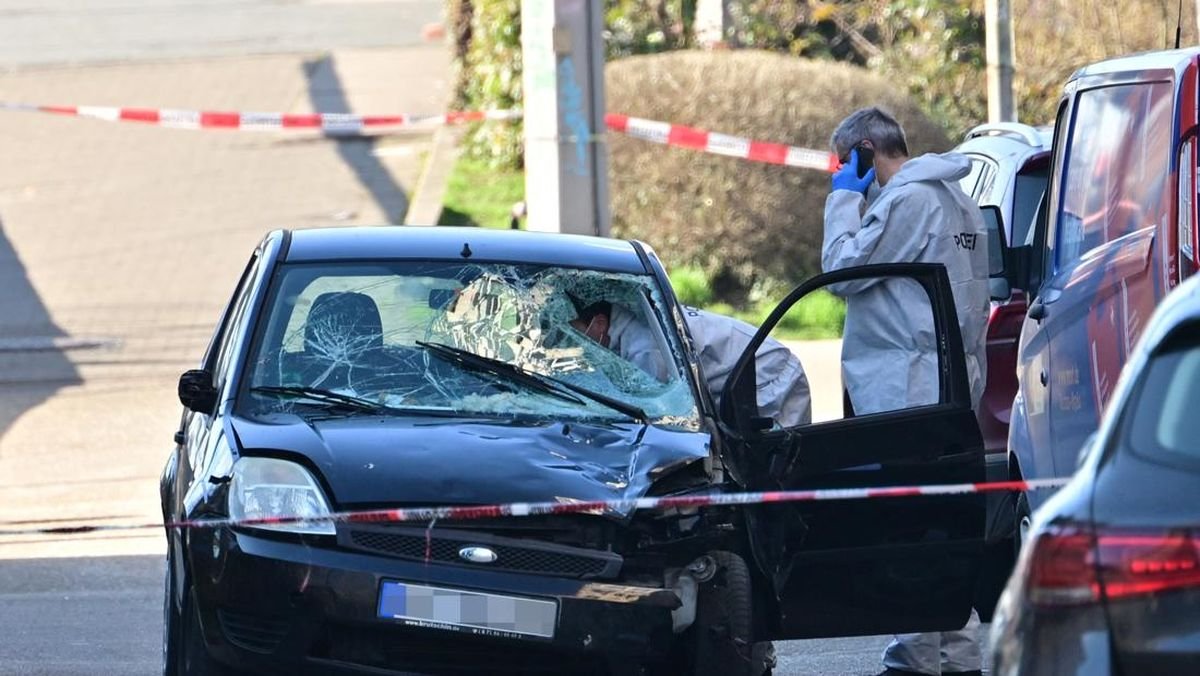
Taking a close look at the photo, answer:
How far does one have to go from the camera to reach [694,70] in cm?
1406

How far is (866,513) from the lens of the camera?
18.8 feet

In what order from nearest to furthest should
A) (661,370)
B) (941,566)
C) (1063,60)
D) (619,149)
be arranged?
(941,566) → (661,370) → (619,149) → (1063,60)

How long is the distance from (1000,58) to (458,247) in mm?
7515

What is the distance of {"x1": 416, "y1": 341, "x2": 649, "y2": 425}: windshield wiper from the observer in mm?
5898

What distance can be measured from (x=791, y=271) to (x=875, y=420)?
27.0 ft

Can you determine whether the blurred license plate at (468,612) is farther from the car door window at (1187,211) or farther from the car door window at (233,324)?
the car door window at (1187,211)

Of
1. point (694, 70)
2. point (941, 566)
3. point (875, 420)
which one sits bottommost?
point (941, 566)

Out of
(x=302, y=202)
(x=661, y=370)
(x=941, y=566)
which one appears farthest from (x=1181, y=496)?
(x=302, y=202)

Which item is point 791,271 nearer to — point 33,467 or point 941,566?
point 33,467

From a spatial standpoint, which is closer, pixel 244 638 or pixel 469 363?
pixel 244 638

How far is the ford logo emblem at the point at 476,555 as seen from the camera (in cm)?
508

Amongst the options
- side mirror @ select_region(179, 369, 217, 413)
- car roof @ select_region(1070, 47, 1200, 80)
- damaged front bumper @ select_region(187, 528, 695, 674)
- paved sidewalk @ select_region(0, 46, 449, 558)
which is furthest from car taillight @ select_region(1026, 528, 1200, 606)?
paved sidewalk @ select_region(0, 46, 449, 558)

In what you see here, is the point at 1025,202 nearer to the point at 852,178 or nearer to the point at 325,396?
the point at 852,178

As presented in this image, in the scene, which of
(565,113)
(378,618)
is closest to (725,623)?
(378,618)
